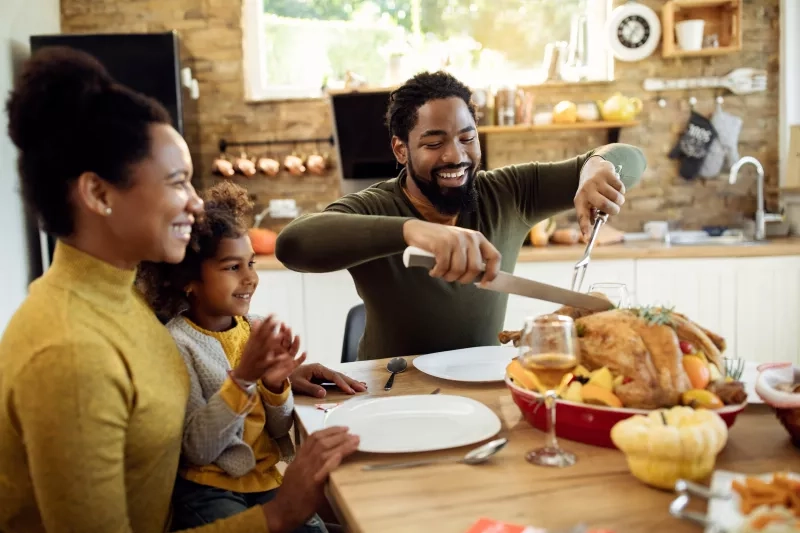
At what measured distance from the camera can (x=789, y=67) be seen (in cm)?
373

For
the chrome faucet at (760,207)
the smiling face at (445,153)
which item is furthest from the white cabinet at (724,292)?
the smiling face at (445,153)

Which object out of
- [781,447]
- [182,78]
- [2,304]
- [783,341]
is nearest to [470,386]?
[781,447]

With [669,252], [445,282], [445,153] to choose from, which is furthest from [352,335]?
[669,252]

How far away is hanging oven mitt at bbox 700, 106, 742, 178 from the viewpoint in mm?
3838

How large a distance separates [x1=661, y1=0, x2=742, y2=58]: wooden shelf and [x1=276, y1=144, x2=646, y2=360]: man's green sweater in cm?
205

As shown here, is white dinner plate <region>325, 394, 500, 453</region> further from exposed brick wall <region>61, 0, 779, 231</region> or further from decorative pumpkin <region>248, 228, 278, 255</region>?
exposed brick wall <region>61, 0, 779, 231</region>

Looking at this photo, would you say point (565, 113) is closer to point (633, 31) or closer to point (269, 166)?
point (633, 31)

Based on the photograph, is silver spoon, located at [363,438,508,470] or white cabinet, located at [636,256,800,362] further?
white cabinet, located at [636,256,800,362]

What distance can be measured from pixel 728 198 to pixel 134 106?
12.2 ft

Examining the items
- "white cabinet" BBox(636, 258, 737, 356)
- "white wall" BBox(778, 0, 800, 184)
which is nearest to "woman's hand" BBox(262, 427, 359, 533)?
"white cabinet" BBox(636, 258, 737, 356)

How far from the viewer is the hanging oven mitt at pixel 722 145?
384 centimetres

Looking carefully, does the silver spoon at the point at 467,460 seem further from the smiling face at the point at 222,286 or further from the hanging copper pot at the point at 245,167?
the hanging copper pot at the point at 245,167

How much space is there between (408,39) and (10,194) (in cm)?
233

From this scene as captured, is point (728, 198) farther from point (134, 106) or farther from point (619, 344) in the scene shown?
point (134, 106)
